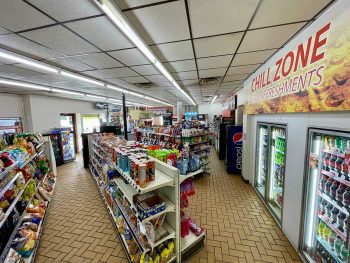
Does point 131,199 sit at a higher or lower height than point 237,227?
higher

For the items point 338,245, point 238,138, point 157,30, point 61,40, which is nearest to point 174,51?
point 157,30

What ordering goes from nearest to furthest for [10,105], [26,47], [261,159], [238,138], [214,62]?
1. [26,47]
2. [214,62]
3. [261,159]
4. [238,138]
5. [10,105]

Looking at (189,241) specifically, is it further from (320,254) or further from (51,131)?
(51,131)

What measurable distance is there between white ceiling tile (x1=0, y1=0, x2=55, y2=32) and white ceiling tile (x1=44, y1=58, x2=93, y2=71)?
45.7 inches

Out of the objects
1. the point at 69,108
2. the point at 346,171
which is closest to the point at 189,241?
the point at 346,171

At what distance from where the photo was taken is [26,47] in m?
2.71

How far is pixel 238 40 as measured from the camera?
8.36 ft

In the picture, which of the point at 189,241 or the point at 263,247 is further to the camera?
the point at 263,247

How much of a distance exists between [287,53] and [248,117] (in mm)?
2300

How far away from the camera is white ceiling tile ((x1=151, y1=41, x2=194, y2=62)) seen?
8.92ft

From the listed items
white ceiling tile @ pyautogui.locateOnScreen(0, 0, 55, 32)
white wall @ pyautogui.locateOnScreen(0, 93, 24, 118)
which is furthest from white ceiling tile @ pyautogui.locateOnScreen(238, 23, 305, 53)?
white wall @ pyautogui.locateOnScreen(0, 93, 24, 118)

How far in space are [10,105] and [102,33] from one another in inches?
299

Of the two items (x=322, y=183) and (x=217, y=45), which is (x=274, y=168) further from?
(x=217, y=45)

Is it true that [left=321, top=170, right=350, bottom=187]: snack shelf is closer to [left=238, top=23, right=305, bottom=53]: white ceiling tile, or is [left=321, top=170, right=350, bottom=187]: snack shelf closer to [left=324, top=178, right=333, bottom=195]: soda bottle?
[left=324, top=178, right=333, bottom=195]: soda bottle
